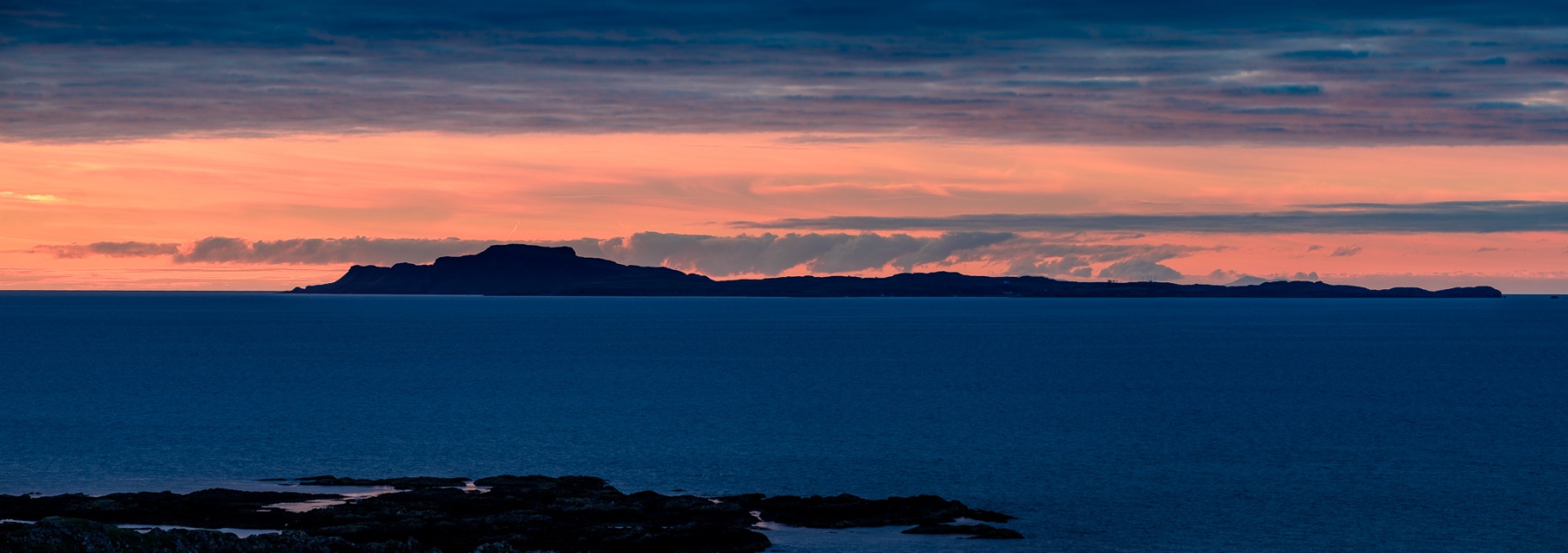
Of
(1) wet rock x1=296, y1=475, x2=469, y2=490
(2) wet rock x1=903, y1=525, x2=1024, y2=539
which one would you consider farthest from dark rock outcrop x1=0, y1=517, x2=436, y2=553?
(1) wet rock x1=296, y1=475, x2=469, y2=490

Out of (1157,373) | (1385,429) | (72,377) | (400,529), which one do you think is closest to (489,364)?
(72,377)

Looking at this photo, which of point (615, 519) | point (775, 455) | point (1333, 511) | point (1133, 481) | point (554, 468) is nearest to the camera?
point (615, 519)

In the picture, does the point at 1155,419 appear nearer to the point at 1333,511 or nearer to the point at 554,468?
the point at 1333,511

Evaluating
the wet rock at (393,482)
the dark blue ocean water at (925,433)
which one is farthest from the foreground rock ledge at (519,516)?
the dark blue ocean water at (925,433)

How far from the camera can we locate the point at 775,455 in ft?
188

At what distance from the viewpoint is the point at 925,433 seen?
66062 mm

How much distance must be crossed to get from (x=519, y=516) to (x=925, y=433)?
3007cm

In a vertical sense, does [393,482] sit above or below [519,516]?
below

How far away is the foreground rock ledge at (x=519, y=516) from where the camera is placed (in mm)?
36562

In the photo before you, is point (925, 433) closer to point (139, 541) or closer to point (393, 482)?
point (393, 482)

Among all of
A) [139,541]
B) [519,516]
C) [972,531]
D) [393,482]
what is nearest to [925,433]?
[972,531]

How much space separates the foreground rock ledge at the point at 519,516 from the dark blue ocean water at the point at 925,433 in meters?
2.47

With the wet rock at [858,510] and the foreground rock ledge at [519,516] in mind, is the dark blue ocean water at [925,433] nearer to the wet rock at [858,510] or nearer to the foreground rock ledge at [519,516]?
the wet rock at [858,510]

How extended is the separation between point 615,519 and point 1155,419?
4076 centimetres
